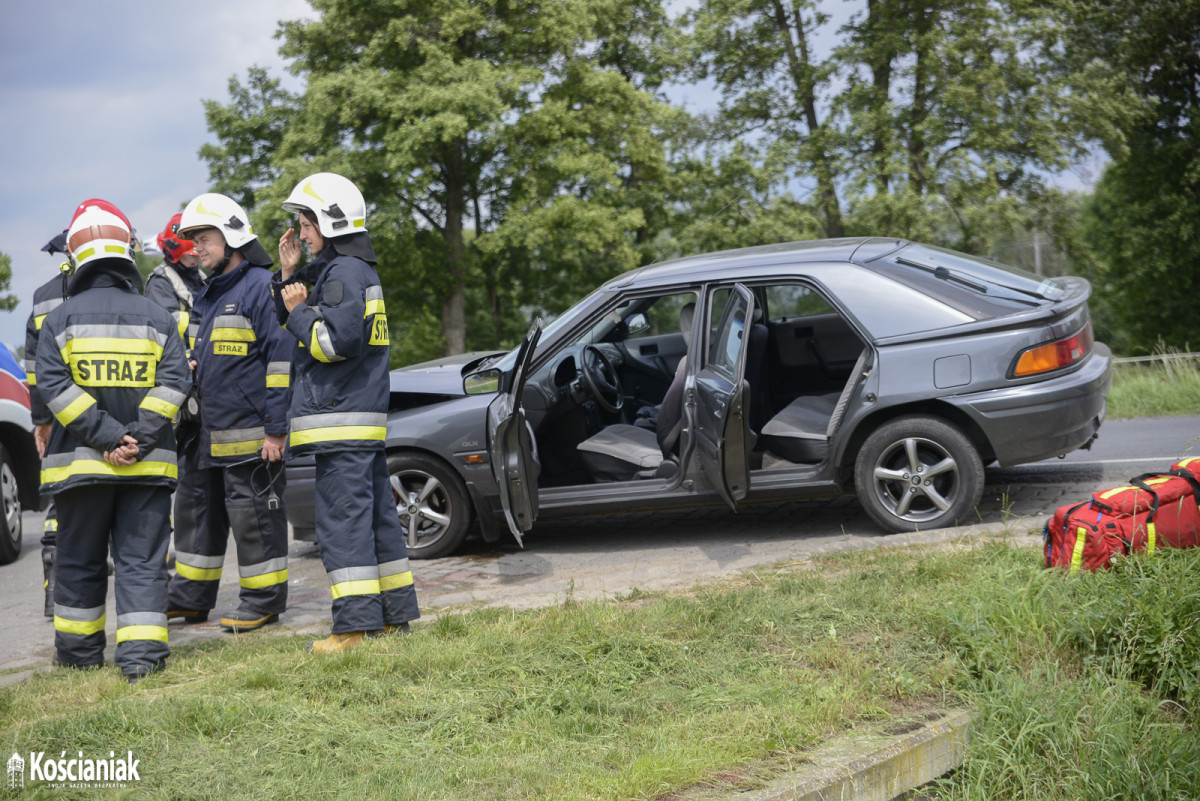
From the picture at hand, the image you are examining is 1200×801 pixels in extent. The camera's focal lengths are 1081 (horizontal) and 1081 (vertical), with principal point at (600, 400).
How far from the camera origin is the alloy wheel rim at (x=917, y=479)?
5823 mm

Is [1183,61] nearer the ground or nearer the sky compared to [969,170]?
nearer the sky

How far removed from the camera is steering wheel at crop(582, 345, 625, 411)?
689cm

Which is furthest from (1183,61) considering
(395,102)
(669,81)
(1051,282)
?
(1051,282)

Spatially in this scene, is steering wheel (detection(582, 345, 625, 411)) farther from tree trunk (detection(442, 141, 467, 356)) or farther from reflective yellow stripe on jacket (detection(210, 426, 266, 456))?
tree trunk (detection(442, 141, 467, 356))

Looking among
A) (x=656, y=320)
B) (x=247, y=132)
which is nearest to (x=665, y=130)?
(x=247, y=132)

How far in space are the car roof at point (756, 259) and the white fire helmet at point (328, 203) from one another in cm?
200

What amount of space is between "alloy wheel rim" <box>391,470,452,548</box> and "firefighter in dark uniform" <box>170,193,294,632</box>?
3.47 feet

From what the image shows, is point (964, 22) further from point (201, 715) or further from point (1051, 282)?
point (201, 715)

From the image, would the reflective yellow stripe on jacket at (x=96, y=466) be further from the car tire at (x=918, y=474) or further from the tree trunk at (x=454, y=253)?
the tree trunk at (x=454, y=253)

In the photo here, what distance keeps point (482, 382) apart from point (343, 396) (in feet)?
5.91

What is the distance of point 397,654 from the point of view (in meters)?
4.23

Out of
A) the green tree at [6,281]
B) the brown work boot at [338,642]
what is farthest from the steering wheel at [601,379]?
the green tree at [6,281]

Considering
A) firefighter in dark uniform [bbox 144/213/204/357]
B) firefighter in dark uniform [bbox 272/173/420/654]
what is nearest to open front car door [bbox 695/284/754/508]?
firefighter in dark uniform [bbox 272/173/420/654]

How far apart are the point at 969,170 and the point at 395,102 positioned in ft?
44.0
